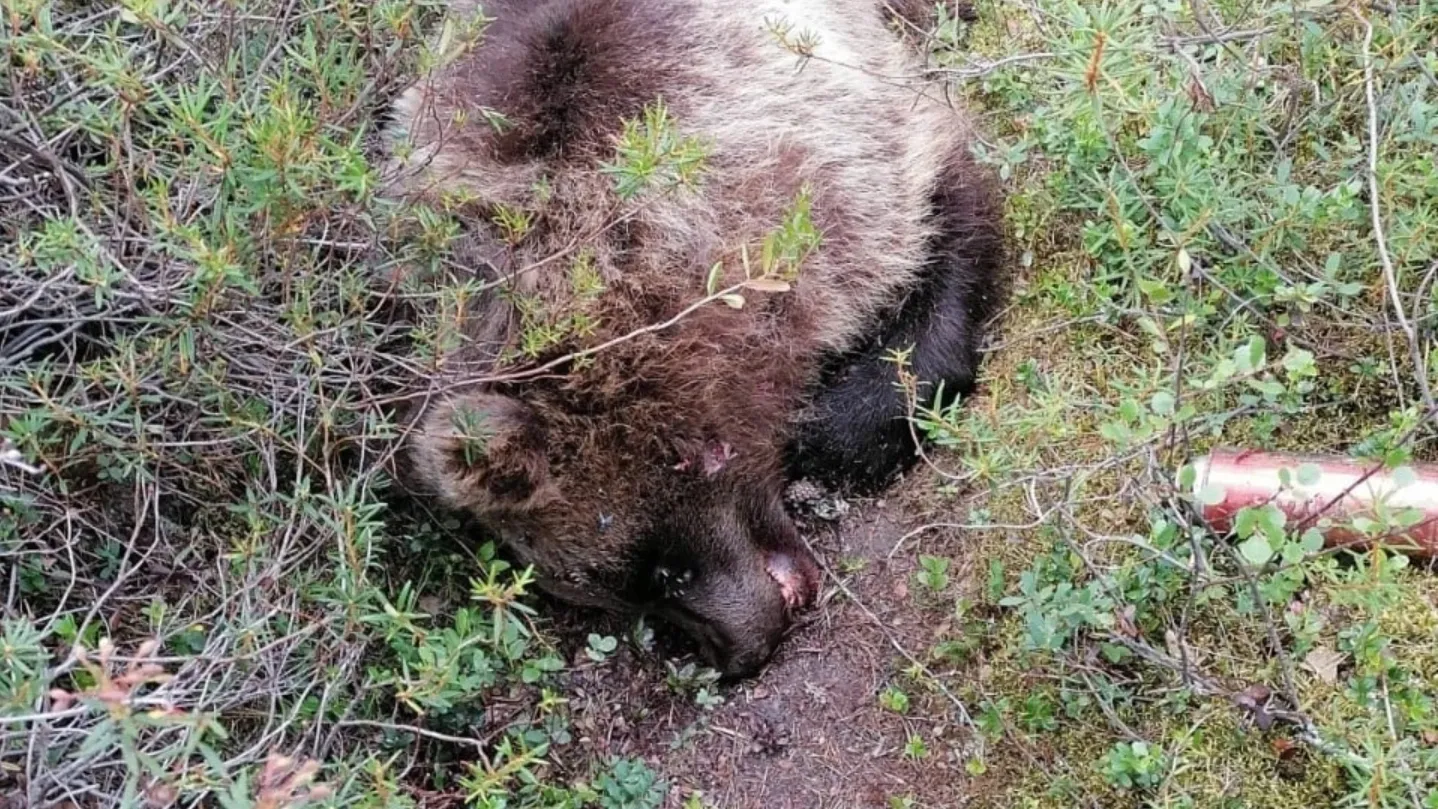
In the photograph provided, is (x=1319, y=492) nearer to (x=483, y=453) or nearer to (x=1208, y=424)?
(x=1208, y=424)

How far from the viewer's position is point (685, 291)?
368 centimetres

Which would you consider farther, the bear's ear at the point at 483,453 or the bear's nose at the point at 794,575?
the bear's nose at the point at 794,575

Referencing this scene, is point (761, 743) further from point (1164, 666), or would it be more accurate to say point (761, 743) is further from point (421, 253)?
point (421, 253)

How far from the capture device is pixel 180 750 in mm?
2613

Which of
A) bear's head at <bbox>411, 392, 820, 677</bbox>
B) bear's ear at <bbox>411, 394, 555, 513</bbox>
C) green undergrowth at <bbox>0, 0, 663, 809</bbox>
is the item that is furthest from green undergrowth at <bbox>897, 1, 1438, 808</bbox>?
green undergrowth at <bbox>0, 0, 663, 809</bbox>

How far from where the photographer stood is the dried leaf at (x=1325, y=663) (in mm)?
3119

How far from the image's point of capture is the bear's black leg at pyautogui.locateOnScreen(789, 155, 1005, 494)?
4168 mm

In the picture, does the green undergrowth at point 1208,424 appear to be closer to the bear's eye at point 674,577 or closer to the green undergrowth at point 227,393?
the bear's eye at point 674,577

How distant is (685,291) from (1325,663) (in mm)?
1941

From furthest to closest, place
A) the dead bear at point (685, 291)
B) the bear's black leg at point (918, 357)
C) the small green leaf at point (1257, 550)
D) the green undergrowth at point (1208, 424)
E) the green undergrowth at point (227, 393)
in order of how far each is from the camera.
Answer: the bear's black leg at point (918, 357)
the dead bear at point (685, 291)
the green undergrowth at point (1208, 424)
the green undergrowth at point (227, 393)
the small green leaf at point (1257, 550)

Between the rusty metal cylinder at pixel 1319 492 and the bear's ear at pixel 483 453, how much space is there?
5.68 feet

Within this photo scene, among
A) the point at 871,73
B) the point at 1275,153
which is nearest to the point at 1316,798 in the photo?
the point at 1275,153

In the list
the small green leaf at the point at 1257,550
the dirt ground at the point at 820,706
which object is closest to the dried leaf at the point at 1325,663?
the small green leaf at the point at 1257,550

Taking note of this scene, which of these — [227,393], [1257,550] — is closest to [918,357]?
[1257,550]
